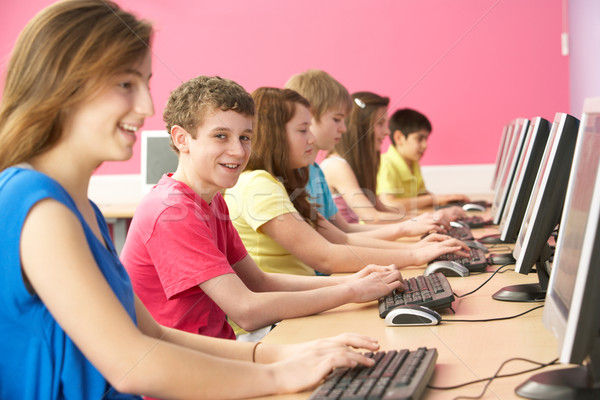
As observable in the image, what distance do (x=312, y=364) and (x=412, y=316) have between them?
0.40m

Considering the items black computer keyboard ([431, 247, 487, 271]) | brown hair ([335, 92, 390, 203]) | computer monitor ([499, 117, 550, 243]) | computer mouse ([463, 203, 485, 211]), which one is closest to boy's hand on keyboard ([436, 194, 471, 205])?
computer mouse ([463, 203, 485, 211])

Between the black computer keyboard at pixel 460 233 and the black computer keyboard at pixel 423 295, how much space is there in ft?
2.89

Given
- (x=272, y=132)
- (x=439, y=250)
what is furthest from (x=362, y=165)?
(x=439, y=250)

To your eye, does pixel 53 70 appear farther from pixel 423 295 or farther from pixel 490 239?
pixel 490 239

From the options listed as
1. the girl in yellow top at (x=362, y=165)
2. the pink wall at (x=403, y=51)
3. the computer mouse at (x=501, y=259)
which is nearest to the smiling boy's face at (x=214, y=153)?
the computer mouse at (x=501, y=259)

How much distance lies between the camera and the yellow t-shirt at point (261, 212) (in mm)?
1943

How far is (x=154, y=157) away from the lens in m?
3.75

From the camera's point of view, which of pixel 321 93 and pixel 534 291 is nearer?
pixel 534 291

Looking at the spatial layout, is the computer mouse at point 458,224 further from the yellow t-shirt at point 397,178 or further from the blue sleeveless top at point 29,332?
the blue sleeveless top at point 29,332

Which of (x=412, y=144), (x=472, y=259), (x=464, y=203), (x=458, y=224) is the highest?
(x=412, y=144)

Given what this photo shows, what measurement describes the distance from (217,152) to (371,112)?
213cm

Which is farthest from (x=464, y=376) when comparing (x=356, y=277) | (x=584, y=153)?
(x=356, y=277)

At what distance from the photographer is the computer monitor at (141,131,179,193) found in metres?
3.71

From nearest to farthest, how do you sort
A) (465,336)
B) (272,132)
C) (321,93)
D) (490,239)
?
(465,336), (272,132), (490,239), (321,93)
